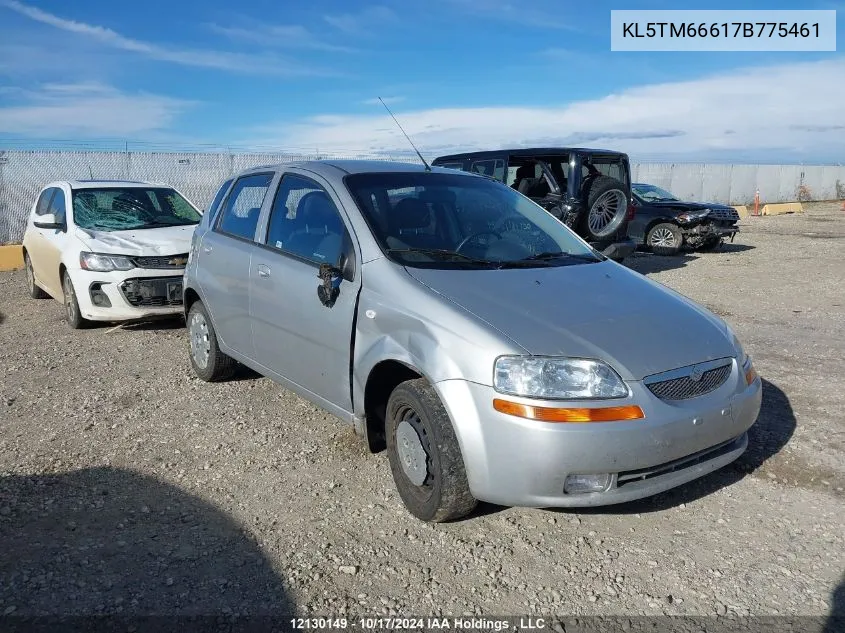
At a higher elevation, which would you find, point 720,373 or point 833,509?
point 720,373

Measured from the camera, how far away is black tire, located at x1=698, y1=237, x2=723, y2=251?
14452mm

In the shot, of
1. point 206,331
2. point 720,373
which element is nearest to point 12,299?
point 206,331

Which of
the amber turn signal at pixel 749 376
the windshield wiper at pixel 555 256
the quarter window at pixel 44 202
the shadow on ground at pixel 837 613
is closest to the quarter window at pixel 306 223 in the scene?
the windshield wiper at pixel 555 256

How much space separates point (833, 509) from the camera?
11.5 feet

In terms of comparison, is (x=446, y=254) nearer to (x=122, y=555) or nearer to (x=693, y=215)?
(x=122, y=555)

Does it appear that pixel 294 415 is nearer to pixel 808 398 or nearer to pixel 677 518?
pixel 677 518

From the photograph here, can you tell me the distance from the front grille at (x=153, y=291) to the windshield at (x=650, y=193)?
35.8 feet

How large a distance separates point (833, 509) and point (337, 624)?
2526mm

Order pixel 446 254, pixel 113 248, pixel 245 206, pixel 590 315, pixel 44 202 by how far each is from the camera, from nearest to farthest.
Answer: pixel 590 315 < pixel 446 254 < pixel 245 206 < pixel 113 248 < pixel 44 202

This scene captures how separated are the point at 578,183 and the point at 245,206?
5.60 metres

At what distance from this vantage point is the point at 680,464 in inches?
125

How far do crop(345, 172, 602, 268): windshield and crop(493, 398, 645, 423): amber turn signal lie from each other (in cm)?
104

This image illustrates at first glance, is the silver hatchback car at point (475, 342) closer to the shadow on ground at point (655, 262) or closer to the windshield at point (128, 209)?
the windshield at point (128, 209)

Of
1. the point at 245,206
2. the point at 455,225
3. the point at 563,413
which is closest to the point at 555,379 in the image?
the point at 563,413
